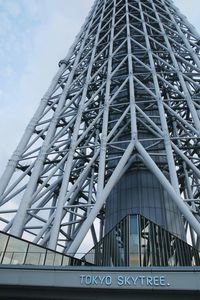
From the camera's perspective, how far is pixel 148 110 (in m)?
38.9

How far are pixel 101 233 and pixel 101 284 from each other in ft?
71.9

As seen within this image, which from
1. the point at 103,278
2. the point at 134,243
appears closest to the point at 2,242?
the point at 103,278

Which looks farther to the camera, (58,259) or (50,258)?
(58,259)

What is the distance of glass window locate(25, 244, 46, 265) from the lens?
1886 centimetres

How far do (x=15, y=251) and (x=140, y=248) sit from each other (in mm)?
7867

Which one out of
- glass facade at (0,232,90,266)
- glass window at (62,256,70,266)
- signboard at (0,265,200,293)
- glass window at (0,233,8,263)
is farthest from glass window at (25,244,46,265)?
signboard at (0,265,200,293)

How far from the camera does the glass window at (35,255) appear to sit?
61.9ft

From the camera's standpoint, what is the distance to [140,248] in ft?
66.9

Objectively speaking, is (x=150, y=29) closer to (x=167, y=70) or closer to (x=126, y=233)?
(x=167, y=70)

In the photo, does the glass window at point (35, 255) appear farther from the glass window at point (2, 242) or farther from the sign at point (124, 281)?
the sign at point (124, 281)

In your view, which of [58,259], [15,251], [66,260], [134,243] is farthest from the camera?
[134,243]

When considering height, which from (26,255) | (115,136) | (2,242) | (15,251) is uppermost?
(115,136)

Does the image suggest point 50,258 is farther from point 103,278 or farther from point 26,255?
point 103,278

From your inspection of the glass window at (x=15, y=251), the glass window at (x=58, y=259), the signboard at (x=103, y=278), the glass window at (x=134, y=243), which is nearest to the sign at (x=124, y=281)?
the signboard at (x=103, y=278)
